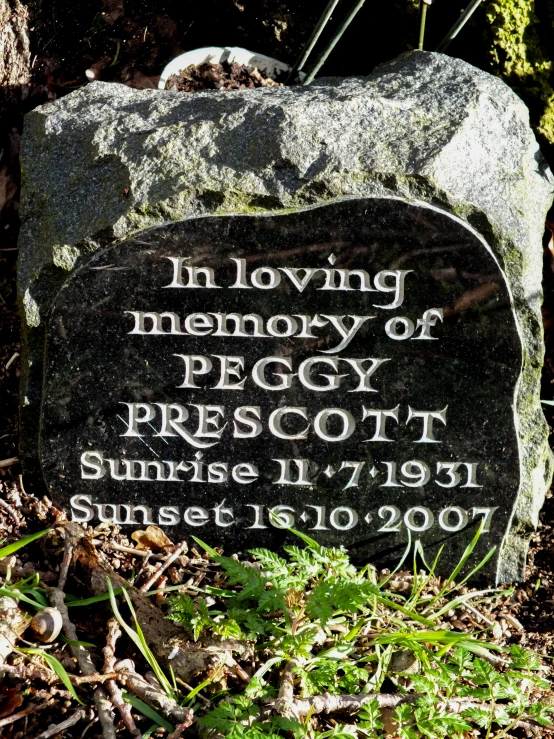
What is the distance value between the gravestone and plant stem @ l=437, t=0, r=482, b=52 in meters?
0.44

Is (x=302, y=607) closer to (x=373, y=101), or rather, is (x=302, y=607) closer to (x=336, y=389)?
(x=336, y=389)

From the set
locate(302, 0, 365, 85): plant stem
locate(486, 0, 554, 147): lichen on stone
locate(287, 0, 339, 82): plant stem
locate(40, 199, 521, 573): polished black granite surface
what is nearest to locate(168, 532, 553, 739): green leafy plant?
locate(40, 199, 521, 573): polished black granite surface

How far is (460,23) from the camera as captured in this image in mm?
2959

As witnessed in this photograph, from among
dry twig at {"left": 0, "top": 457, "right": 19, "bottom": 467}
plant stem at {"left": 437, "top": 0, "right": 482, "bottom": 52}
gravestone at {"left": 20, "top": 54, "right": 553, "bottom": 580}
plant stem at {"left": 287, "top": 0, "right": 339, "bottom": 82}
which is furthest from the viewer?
plant stem at {"left": 287, "top": 0, "right": 339, "bottom": 82}

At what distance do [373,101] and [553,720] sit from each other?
5.67 feet

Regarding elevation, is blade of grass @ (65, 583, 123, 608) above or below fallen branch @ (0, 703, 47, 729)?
above

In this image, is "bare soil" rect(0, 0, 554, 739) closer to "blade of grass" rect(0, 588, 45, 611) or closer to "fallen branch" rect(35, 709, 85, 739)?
"fallen branch" rect(35, 709, 85, 739)

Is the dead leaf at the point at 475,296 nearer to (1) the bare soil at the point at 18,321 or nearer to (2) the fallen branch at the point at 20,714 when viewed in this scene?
(1) the bare soil at the point at 18,321

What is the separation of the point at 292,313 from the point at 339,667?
36.7 inches

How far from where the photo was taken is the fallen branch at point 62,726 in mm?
1929

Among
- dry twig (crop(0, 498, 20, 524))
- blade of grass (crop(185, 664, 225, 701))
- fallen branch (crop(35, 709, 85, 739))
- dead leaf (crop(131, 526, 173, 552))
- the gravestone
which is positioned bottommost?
fallen branch (crop(35, 709, 85, 739))

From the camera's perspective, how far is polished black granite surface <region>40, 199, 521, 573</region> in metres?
2.36

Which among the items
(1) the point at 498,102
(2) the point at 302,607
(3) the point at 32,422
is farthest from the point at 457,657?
(1) the point at 498,102

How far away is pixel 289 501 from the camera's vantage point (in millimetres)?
2535
